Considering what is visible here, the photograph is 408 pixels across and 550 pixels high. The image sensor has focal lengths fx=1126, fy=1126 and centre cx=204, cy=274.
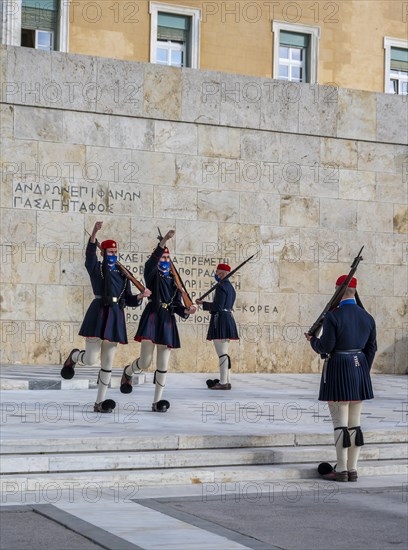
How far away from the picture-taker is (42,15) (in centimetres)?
2644

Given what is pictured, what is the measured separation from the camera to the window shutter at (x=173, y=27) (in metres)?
28.0

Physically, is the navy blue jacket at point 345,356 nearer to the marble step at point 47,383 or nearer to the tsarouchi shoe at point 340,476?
the tsarouchi shoe at point 340,476

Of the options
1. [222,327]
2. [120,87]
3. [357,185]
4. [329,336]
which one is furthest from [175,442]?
[357,185]

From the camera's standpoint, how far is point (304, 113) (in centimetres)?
2070

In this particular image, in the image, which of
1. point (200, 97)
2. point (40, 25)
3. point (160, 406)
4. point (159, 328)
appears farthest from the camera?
point (40, 25)

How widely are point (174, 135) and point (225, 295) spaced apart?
439cm

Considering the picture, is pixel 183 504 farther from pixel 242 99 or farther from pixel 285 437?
pixel 242 99

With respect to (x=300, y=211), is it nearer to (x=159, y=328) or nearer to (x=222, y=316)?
(x=222, y=316)

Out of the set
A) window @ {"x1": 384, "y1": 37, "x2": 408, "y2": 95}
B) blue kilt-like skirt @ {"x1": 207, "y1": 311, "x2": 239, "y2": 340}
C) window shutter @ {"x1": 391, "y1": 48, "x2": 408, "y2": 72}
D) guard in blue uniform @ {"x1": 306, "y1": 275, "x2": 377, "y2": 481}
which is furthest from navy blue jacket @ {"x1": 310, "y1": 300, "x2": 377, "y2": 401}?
window shutter @ {"x1": 391, "y1": 48, "x2": 408, "y2": 72}

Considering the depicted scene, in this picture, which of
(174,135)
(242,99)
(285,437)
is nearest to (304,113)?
(242,99)

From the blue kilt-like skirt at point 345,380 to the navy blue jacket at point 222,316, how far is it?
20.6ft

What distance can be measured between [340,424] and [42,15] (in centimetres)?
1885

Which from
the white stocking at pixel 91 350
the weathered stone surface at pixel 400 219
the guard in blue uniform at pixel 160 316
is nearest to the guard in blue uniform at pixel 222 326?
the guard in blue uniform at pixel 160 316

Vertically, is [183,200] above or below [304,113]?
below
